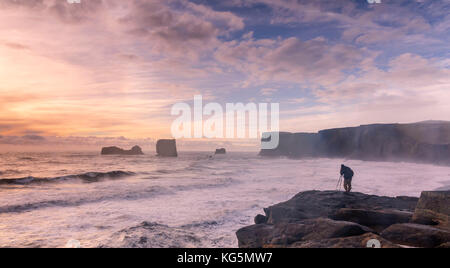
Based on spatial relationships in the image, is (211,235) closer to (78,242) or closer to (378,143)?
(78,242)

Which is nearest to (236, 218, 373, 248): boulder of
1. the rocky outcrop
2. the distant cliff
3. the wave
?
the wave

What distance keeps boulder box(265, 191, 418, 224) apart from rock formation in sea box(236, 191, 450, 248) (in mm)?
35

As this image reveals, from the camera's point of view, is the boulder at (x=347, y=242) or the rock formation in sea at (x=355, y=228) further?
the rock formation in sea at (x=355, y=228)

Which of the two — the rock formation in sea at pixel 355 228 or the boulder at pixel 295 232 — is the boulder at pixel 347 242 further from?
the boulder at pixel 295 232

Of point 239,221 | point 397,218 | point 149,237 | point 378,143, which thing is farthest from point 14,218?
point 378,143

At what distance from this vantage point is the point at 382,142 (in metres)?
62.8

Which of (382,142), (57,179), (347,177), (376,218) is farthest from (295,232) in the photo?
(382,142)

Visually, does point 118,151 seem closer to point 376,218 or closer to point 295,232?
point 295,232

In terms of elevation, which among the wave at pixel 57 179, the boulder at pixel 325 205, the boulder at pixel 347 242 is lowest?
the wave at pixel 57 179

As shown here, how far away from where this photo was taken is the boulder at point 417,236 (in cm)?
446

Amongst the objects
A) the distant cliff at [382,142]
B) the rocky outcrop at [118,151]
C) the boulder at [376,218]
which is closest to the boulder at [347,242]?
the boulder at [376,218]

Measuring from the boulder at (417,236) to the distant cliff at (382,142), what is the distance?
55869mm

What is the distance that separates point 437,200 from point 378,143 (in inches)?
2694

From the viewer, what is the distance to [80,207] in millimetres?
12219
